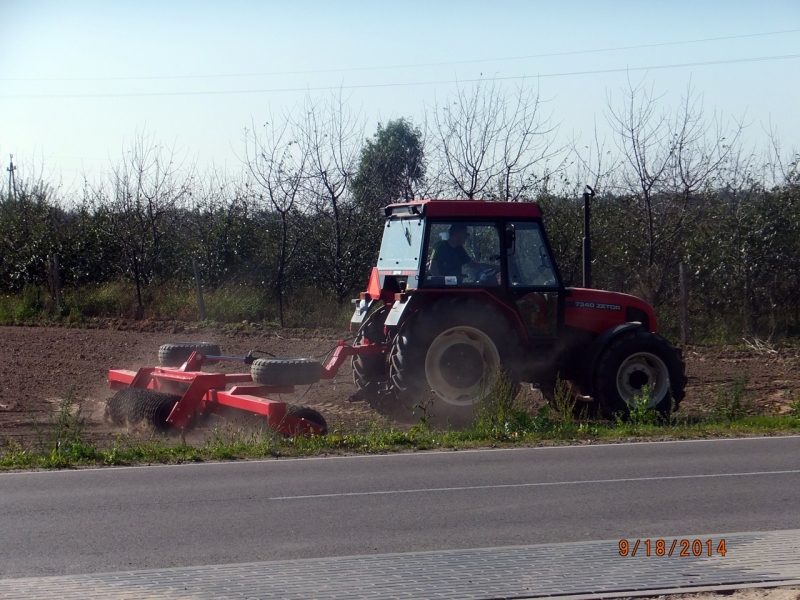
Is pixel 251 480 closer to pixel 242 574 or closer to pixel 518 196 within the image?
pixel 242 574

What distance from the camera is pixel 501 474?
8.53 m

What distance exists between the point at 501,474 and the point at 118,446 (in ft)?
13.2

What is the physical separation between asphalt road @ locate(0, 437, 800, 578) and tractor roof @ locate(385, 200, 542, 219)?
2871 millimetres

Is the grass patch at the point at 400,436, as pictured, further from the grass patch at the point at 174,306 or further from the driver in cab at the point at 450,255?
the grass patch at the point at 174,306

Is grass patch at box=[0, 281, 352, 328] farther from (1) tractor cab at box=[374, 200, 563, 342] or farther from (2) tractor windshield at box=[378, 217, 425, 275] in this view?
(1) tractor cab at box=[374, 200, 563, 342]

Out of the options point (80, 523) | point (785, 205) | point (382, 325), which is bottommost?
point (80, 523)

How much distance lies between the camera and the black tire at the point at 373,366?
1174 centimetres

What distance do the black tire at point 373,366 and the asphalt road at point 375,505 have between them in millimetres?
2207

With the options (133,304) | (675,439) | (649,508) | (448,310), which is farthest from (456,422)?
(133,304)

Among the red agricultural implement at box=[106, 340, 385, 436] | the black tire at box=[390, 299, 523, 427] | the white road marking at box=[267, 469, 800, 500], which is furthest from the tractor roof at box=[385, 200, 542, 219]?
the white road marking at box=[267, 469, 800, 500]

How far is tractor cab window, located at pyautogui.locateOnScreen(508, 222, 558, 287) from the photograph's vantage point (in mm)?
11086

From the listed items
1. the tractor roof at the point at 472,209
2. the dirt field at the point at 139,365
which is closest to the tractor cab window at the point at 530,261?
the tractor roof at the point at 472,209

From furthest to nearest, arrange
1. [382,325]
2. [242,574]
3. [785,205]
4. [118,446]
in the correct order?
[785,205] → [382,325] → [118,446] → [242,574]

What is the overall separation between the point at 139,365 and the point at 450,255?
732cm
